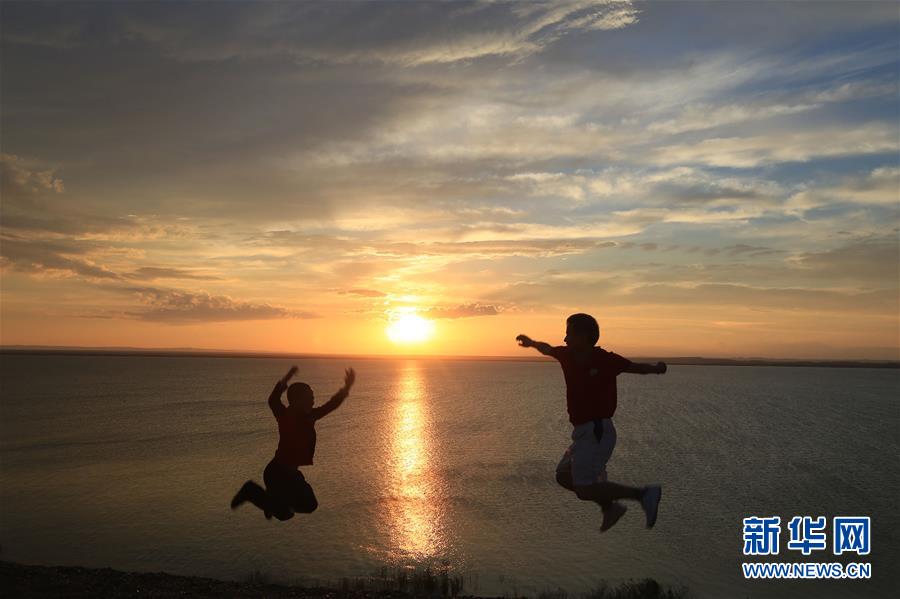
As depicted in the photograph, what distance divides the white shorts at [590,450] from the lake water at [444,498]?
2490 cm

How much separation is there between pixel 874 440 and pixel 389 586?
8077 centimetres

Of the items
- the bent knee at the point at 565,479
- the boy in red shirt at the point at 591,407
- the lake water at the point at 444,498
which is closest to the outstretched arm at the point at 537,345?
the boy in red shirt at the point at 591,407

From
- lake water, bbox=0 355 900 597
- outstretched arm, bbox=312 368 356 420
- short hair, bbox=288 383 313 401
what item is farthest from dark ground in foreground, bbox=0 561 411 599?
short hair, bbox=288 383 313 401

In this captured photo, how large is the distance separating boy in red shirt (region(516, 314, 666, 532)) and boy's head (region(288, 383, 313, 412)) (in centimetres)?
227

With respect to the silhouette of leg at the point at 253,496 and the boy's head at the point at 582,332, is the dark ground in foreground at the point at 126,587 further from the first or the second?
the boy's head at the point at 582,332

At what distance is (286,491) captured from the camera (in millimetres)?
7066

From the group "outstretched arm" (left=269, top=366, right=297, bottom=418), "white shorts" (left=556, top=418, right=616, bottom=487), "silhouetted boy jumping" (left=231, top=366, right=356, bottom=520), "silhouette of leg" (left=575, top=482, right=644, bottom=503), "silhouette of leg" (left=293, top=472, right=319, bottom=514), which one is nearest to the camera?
"outstretched arm" (left=269, top=366, right=297, bottom=418)

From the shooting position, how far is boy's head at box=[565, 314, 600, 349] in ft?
23.4

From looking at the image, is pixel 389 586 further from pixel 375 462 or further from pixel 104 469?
pixel 104 469

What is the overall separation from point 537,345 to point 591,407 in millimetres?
979

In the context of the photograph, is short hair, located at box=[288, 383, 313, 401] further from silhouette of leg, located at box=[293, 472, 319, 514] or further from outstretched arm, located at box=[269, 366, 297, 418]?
silhouette of leg, located at box=[293, 472, 319, 514]

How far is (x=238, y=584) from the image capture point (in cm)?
2564

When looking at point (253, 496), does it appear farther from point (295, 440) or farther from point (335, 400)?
point (335, 400)

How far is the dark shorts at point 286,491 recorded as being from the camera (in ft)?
23.1
